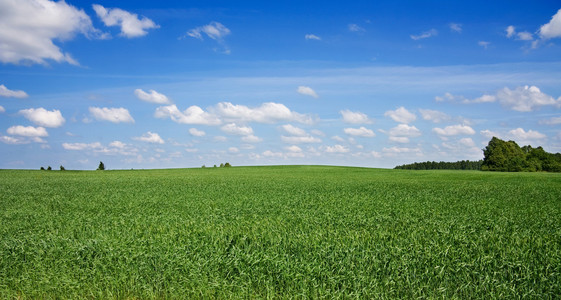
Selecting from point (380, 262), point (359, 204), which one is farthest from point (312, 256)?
point (359, 204)

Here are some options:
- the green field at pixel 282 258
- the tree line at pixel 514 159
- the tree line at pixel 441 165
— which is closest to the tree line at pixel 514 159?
the tree line at pixel 514 159

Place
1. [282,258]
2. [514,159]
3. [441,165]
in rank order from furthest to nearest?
1. [441,165]
2. [514,159]
3. [282,258]

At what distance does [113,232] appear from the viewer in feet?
33.0

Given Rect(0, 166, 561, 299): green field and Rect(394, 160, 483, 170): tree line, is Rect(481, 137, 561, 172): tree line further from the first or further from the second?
Rect(0, 166, 561, 299): green field

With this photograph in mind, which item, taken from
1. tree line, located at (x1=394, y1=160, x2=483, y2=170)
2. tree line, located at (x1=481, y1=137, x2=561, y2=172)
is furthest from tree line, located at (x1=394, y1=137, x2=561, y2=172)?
tree line, located at (x1=394, y1=160, x2=483, y2=170)

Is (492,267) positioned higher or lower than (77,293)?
higher

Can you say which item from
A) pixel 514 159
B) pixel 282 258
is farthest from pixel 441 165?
pixel 282 258

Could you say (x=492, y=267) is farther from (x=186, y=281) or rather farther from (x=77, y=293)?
(x=77, y=293)

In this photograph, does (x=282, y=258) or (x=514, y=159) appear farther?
(x=514, y=159)

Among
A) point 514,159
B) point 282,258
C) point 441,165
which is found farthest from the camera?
point 441,165

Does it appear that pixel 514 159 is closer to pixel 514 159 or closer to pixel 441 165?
pixel 514 159

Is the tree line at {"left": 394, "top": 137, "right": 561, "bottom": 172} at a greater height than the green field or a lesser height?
greater

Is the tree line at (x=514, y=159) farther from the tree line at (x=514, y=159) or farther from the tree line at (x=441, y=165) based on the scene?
the tree line at (x=441, y=165)

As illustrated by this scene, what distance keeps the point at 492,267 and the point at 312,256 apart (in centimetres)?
333
